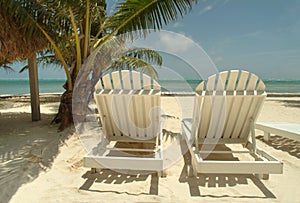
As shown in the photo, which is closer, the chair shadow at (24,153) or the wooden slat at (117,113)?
the chair shadow at (24,153)

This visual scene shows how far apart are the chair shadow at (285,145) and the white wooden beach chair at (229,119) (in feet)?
2.55

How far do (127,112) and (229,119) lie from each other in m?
1.41

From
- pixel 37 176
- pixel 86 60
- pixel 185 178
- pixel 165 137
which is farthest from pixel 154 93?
pixel 86 60

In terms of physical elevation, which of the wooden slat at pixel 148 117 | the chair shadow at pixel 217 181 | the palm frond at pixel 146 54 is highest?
the palm frond at pixel 146 54

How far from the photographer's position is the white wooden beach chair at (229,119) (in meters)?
2.12

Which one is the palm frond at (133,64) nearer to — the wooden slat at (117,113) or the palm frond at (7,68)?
the wooden slat at (117,113)

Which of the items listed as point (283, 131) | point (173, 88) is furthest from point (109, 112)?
point (173, 88)

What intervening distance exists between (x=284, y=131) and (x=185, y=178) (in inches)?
75.4

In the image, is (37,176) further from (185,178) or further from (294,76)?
(294,76)

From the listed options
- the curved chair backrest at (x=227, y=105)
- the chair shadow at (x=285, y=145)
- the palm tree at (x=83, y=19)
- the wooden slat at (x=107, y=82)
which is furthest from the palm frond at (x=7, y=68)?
the chair shadow at (x=285, y=145)

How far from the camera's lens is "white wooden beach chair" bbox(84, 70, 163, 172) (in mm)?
2709

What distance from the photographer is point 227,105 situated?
255 centimetres

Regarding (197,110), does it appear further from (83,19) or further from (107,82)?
(83,19)

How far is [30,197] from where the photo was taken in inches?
74.5
